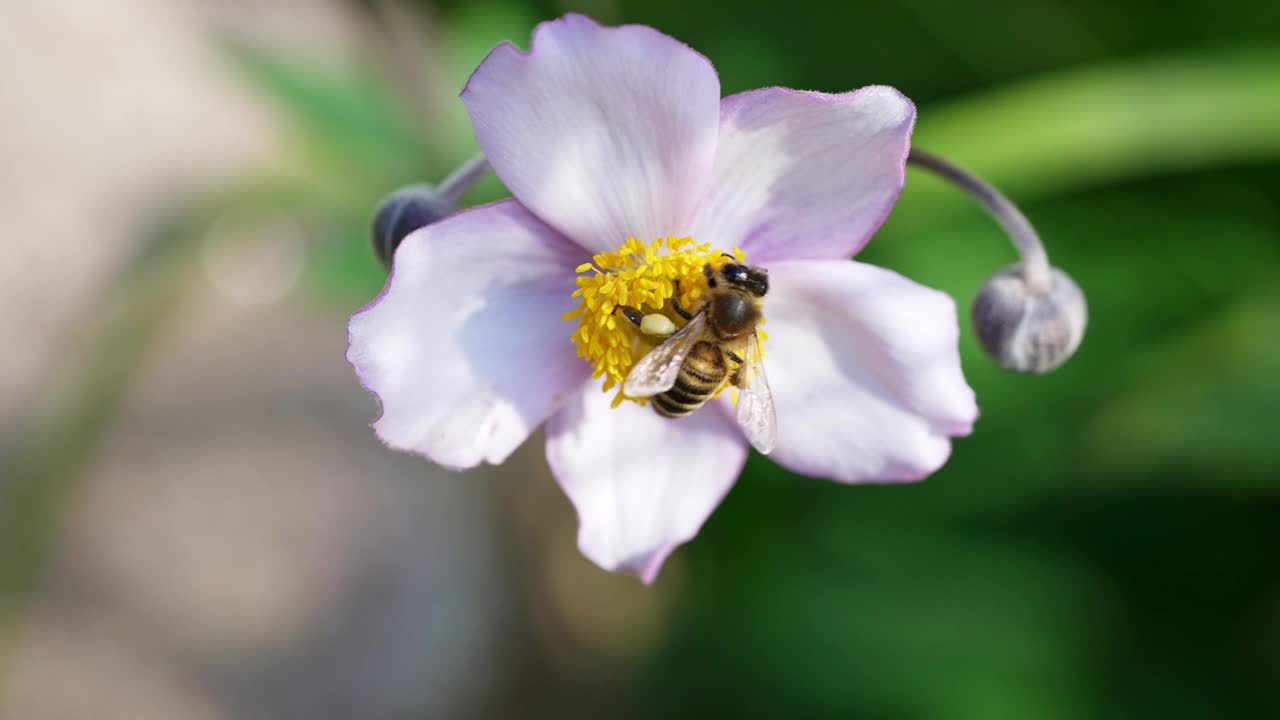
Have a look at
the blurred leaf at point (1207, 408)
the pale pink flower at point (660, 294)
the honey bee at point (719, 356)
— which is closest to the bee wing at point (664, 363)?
the honey bee at point (719, 356)

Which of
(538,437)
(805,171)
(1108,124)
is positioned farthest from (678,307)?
(538,437)

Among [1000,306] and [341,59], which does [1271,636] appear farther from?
[341,59]

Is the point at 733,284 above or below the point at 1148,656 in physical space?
above

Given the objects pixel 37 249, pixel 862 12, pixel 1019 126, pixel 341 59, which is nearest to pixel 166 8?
pixel 341 59

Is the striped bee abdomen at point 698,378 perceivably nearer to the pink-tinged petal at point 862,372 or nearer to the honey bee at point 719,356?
the honey bee at point 719,356

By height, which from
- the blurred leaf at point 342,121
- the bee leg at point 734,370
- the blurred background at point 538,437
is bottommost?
the blurred background at point 538,437
